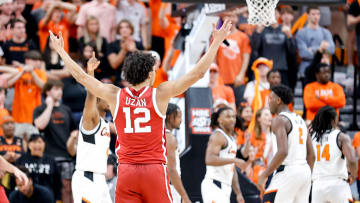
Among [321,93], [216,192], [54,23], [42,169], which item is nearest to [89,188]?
[216,192]

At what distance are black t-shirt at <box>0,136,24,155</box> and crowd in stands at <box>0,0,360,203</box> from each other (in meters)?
0.02

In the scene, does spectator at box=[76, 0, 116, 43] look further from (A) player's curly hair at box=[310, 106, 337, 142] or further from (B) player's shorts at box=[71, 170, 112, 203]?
(B) player's shorts at box=[71, 170, 112, 203]

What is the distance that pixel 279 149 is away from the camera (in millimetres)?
8344

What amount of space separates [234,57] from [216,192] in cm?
466

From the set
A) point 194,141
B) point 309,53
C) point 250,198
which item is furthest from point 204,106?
point 309,53

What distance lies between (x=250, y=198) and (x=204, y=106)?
1554 mm

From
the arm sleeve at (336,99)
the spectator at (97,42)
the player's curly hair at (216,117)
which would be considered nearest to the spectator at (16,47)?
the spectator at (97,42)

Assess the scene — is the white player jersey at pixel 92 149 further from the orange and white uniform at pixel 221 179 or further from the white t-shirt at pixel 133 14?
the white t-shirt at pixel 133 14

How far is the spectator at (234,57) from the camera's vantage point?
1355 cm

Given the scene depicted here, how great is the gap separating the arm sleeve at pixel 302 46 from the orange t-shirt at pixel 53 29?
4298mm

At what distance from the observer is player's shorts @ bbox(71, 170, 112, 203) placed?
777 cm

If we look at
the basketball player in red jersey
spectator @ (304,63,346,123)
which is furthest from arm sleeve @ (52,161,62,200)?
the basketball player in red jersey

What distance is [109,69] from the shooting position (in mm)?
13211

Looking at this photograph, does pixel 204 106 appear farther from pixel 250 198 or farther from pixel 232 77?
pixel 232 77
